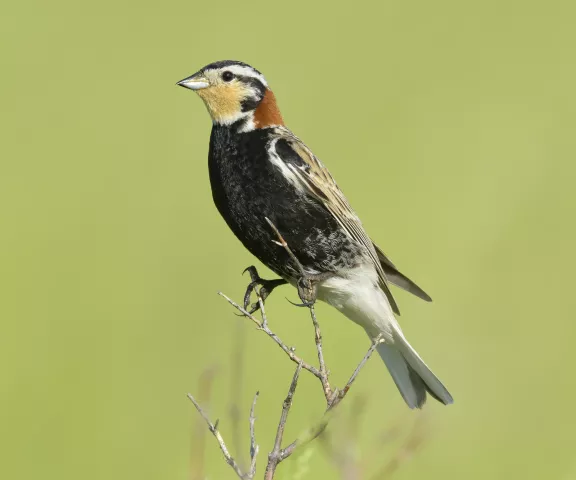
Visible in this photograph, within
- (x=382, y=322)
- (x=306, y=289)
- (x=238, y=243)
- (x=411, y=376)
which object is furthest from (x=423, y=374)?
(x=238, y=243)

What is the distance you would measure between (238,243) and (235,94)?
12.5 feet

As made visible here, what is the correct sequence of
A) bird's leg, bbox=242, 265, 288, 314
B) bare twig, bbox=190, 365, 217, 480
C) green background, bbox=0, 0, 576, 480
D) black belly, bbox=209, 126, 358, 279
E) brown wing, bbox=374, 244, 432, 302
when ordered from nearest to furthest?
1. bare twig, bbox=190, 365, 217, 480
2. black belly, bbox=209, 126, 358, 279
3. bird's leg, bbox=242, 265, 288, 314
4. brown wing, bbox=374, 244, 432, 302
5. green background, bbox=0, 0, 576, 480

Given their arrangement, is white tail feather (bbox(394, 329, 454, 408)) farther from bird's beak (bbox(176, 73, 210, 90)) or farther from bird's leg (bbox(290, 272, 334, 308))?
bird's beak (bbox(176, 73, 210, 90))

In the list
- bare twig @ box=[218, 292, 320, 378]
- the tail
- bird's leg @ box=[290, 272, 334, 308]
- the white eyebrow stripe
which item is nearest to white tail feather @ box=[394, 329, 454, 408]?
the tail

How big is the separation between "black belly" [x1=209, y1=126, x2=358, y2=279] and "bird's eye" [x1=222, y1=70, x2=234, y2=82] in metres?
0.35

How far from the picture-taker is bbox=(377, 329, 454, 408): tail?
15.3 ft

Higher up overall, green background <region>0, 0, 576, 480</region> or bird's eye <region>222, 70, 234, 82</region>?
bird's eye <region>222, 70, 234, 82</region>

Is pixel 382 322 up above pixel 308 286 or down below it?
below

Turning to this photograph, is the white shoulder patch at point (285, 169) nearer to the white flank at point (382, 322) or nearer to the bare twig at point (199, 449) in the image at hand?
the white flank at point (382, 322)

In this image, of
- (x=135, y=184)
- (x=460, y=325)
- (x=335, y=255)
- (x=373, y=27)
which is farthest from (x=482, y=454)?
(x=373, y=27)

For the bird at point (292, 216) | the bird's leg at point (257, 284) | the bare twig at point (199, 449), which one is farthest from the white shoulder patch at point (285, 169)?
the bare twig at point (199, 449)

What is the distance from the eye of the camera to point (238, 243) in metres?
8.40

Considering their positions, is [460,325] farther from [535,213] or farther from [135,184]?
[135,184]

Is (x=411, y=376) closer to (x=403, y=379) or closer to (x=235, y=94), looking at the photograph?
(x=403, y=379)
